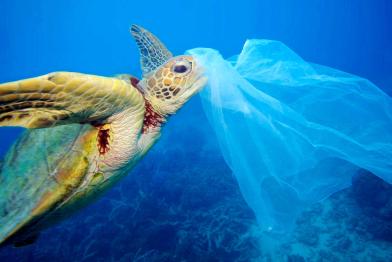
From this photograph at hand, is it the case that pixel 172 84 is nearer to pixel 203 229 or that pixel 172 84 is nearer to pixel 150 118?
pixel 150 118

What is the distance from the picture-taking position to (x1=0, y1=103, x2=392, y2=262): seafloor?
4285mm

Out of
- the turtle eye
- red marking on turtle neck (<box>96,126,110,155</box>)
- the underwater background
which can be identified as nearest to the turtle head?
the turtle eye

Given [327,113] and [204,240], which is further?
[204,240]

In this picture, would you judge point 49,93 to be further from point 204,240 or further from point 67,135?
point 204,240

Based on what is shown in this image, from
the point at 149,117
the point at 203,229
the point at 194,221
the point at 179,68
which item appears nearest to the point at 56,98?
the point at 149,117

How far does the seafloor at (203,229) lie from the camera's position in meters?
4.29

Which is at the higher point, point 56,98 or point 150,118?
point 56,98

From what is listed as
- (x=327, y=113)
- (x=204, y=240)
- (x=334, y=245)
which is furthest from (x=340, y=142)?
(x=204, y=240)

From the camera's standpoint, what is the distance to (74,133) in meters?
1.80

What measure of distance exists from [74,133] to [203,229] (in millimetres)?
3642

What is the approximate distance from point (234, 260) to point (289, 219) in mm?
1363

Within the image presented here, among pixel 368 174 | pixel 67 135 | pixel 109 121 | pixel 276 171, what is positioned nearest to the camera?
pixel 109 121

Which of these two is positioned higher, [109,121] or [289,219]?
[109,121]

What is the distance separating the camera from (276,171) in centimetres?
329
